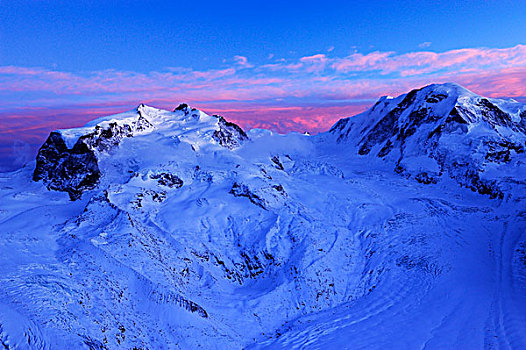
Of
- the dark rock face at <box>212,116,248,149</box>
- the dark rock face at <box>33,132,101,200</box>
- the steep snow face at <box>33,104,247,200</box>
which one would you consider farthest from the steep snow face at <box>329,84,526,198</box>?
the dark rock face at <box>33,132,101,200</box>

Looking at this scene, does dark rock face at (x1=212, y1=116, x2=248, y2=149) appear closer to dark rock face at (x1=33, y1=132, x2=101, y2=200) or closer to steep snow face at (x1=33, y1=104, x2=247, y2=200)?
steep snow face at (x1=33, y1=104, x2=247, y2=200)

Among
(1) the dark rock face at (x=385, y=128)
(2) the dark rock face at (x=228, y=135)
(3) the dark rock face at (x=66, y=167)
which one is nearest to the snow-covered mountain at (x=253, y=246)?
(3) the dark rock face at (x=66, y=167)

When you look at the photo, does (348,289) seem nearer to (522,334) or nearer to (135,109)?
(522,334)

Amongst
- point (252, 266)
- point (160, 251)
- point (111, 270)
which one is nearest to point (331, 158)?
point (252, 266)

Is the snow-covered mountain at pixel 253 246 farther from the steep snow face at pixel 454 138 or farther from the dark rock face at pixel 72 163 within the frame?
the steep snow face at pixel 454 138

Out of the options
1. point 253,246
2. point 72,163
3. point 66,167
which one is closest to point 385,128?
point 253,246

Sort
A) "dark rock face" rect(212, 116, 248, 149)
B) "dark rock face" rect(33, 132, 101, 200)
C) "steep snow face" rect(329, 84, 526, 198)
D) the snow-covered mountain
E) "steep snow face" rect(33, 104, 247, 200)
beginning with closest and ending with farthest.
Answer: the snow-covered mountain → "dark rock face" rect(33, 132, 101, 200) → "steep snow face" rect(33, 104, 247, 200) → "steep snow face" rect(329, 84, 526, 198) → "dark rock face" rect(212, 116, 248, 149)
